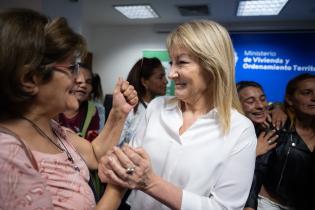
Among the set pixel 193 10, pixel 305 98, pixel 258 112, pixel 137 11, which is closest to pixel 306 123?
pixel 305 98

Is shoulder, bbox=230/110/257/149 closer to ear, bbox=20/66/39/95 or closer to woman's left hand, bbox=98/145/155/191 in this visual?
woman's left hand, bbox=98/145/155/191

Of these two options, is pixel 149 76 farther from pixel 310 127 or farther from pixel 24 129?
pixel 24 129

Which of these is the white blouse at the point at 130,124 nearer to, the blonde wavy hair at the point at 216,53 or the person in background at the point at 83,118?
the person in background at the point at 83,118

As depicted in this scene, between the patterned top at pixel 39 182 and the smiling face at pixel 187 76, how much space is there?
22.9 inches

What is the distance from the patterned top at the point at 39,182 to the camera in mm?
678

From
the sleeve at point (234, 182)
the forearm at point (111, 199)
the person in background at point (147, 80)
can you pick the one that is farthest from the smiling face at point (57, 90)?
the person in background at point (147, 80)

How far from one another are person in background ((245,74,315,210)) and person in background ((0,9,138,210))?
1245 millimetres

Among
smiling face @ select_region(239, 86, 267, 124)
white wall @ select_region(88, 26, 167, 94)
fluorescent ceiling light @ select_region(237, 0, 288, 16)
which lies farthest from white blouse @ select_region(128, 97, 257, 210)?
white wall @ select_region(88, 26, 167, 94)

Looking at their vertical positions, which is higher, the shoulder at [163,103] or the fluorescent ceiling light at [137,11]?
the fluorescent ceiling light at [137,11]

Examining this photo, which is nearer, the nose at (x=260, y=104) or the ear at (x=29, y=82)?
the ear at (x=29, y=82)

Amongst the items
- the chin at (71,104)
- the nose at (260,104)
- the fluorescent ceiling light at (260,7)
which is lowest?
the chin at (71,104)

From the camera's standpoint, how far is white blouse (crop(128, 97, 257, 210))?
104 cm

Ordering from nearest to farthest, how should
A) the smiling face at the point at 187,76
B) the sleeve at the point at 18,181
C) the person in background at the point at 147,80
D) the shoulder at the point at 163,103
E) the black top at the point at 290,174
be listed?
the sleeve at the point at 18,181 → the smiling face at the point at 187,76 → the shoulder at the point at 163,103 → the black top at the point at 290,174 → the person in background at the point at 147,80

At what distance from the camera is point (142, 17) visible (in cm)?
545
